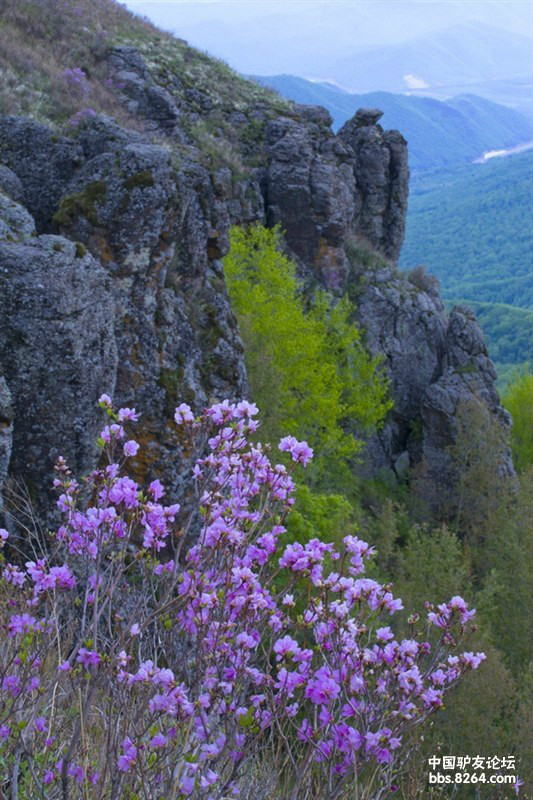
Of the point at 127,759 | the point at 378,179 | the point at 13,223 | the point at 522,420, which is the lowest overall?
the point at 522,420

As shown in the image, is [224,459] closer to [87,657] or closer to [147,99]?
[87,657]

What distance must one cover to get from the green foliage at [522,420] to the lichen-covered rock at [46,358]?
122ft

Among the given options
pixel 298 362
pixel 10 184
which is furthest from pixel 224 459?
pixel 298 362

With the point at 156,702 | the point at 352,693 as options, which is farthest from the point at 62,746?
the point at 352,693

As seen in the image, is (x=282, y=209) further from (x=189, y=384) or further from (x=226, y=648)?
(x=226, y=648)

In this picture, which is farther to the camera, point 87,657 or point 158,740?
point 87,657

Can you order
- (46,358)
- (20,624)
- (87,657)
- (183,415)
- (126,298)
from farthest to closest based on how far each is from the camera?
(126,298)
(46,358)
(183,415)
(20,624)
(87,657)

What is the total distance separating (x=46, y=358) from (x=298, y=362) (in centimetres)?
1936

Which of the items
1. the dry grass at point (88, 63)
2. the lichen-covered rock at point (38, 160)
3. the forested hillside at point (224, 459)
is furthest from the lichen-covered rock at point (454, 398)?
the lichen-covered rock at point (38, 160)

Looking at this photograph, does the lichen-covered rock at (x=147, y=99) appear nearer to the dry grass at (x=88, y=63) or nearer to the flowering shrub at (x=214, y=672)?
the dry grass at (x=88, y=63)

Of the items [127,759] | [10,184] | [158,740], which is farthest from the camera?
[10,184]

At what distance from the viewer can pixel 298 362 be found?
28547mm

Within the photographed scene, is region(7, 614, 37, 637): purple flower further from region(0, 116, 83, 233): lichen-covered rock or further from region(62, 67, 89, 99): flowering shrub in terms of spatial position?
region(62, 67, 89, 99): flowering shrub

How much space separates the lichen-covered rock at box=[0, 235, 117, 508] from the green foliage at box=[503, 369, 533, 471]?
37117 mm
